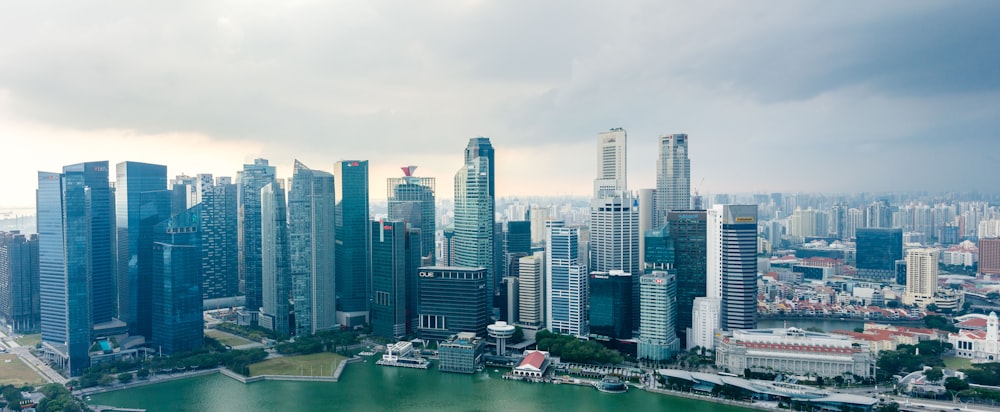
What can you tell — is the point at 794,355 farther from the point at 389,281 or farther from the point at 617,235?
the point at 389,281

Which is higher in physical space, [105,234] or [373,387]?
[105,234]

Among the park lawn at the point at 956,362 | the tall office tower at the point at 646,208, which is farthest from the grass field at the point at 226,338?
the park lawn at the point at 956,362

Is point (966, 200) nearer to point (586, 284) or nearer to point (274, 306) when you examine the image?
Answer: point (586, 284)

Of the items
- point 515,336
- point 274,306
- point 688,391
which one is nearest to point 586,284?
point 515,336

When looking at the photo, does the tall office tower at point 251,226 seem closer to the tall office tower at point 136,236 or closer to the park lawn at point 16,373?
the tall office tower at point 136,236

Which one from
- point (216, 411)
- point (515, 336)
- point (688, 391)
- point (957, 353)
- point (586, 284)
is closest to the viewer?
point (216, 411)

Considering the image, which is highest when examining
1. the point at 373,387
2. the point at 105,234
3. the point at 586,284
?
the point at 105,234

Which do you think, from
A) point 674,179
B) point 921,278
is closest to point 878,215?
point 921,278
